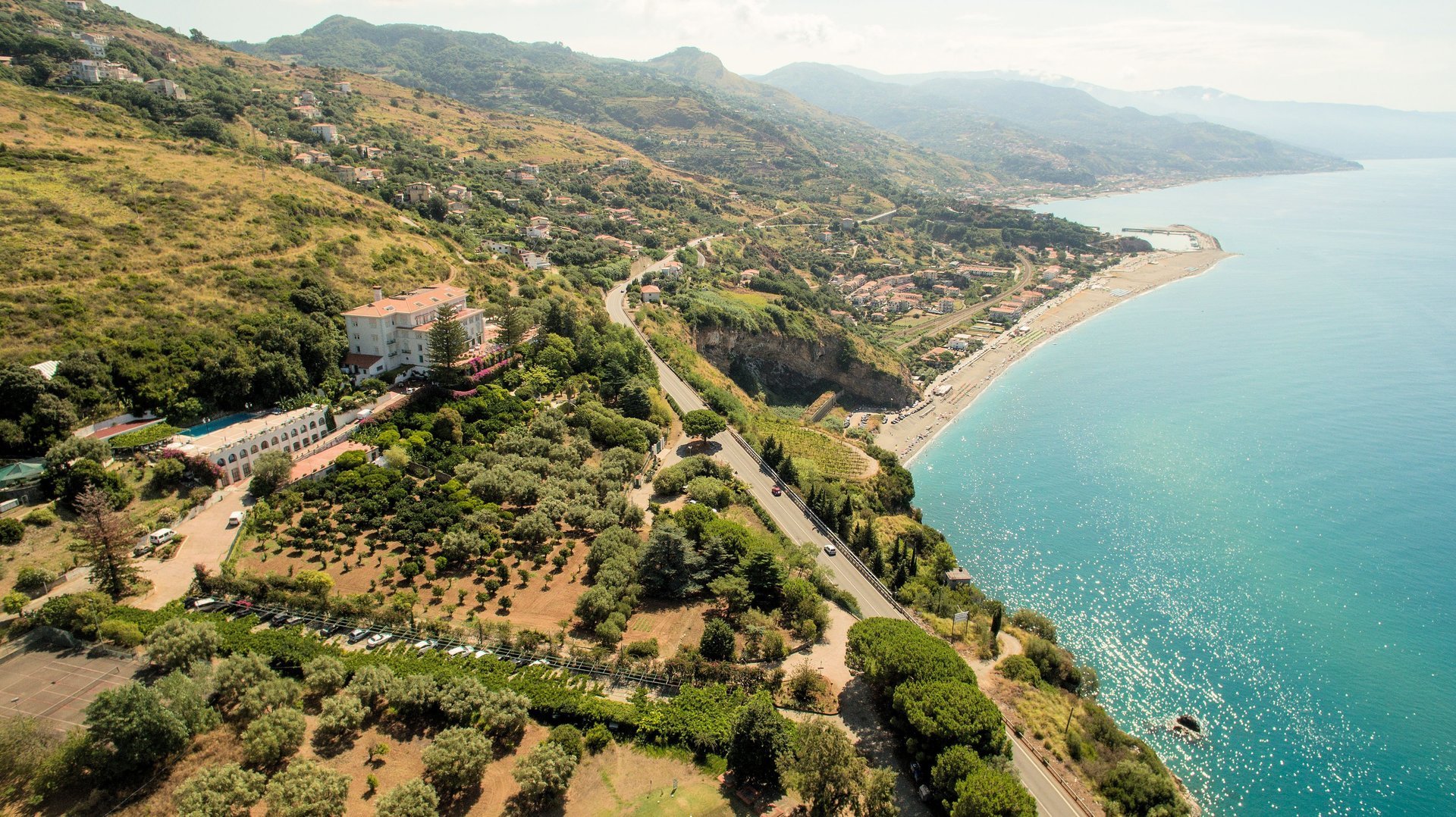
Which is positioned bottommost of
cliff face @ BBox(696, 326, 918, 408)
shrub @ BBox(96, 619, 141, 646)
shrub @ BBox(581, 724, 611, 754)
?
cliff face @ BBox(696, 326, 918, 408)

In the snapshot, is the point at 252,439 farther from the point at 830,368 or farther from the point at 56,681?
the point at 830,368

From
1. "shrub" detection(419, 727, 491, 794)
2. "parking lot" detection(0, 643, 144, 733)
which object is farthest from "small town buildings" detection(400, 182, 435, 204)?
"shrub" detection(419, 727, 491, 794)

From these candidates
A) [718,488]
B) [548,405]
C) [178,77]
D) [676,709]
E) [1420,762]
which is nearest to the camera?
[676,709]

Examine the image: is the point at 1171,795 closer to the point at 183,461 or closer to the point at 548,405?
the point at 548,405

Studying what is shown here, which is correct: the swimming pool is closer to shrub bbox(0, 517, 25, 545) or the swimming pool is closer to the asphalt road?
shrub bbox(0, 517, 25, 545)

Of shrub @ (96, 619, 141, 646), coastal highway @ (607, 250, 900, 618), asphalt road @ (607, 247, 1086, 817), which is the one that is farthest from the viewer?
coastal highway @ (607, 250, 900, 618)

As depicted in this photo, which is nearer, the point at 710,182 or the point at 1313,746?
the point at 1313,746

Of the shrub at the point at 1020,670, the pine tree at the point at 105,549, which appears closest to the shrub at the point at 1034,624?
the shrub at the point at 1020,670

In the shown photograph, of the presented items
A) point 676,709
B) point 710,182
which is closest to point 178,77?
point 710,182
